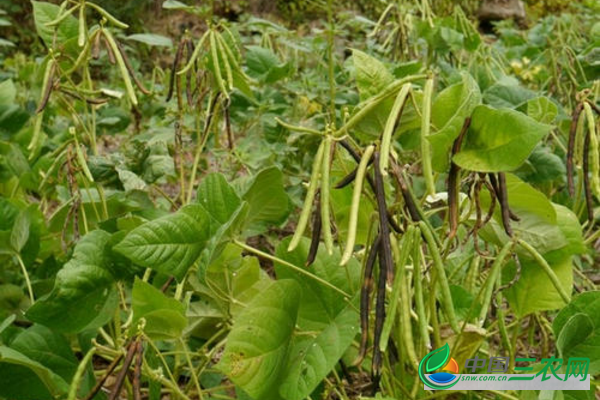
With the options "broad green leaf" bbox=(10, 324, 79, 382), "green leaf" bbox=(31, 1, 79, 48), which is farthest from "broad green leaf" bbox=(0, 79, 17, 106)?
"broad green leaf" bbox=(10, 324, 79, 382)

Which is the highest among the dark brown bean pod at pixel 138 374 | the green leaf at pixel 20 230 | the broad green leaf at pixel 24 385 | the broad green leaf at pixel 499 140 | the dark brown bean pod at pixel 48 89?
the broad green leaf at pixel 499 140

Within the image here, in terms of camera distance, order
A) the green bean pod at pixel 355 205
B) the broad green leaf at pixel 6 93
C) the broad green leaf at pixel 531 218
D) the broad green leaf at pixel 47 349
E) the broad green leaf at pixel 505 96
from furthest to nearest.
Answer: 1. the broad green leaf at pixel 6 93
2. the broad green leaf at pixel 505 96
3. the broad green leaf at pixel 47 349
4. the broad green leaf at pixel 531 218
5. the green bean pod at pixel 355 205

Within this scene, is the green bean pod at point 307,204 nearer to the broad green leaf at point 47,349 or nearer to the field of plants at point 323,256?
the field of plants at point 323,256

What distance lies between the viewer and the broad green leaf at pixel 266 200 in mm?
767

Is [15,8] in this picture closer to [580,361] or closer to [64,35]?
[64,35]

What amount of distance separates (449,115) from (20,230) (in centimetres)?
62

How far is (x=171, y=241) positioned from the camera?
67cm

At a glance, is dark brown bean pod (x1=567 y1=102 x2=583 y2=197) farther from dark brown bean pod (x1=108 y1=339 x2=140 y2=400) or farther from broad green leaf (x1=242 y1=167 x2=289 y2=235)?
dark brown bean pod (x1=108 y1=339 x2=140 y2=400)

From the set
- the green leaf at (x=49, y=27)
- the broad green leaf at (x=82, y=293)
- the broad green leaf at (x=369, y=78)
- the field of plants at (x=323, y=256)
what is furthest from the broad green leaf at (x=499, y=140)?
the green leaf at (x=49, y=27)

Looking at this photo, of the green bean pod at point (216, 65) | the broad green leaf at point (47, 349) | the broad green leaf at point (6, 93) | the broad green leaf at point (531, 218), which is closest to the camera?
the broad green leaf at point (531, 218)

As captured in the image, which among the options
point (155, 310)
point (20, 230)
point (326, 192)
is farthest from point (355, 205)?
point (20, 230)

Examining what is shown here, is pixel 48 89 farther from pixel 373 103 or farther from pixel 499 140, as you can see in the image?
pixel 499 140

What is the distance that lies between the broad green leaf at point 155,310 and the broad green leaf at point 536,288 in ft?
1.22

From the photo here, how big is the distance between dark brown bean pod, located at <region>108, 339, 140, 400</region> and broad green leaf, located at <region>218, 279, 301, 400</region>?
0.08 metres
